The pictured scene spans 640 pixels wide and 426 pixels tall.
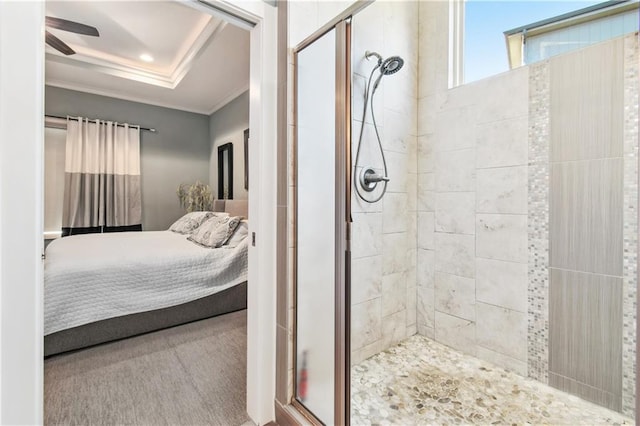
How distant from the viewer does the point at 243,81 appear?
393 centimetres

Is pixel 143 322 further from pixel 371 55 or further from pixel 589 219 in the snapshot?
pixel 589 219

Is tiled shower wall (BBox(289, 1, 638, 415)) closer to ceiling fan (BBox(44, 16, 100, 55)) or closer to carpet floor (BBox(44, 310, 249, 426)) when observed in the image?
carpet floor (BBox(44, 310, 249, 426))

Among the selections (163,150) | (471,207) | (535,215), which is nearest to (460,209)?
(471,207)

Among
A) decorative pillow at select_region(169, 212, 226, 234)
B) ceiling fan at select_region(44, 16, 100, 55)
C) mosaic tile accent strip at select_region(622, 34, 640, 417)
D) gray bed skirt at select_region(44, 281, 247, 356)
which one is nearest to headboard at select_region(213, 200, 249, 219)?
decorative pillow at select_region(169, 212, 226, 234)

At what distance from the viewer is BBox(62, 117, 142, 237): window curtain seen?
13.4ft

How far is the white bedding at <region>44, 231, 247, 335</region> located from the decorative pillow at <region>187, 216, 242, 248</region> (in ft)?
0.26

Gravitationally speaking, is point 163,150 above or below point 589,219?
above

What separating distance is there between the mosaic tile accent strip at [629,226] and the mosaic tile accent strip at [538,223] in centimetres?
31

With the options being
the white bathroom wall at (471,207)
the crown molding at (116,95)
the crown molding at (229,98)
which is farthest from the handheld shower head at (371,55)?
the crown molding at (116,95)

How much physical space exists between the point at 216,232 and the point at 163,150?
110 inches

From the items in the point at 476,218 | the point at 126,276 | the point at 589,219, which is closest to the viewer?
the point at 589,219

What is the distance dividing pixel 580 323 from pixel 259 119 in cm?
195

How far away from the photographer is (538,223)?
1.74m

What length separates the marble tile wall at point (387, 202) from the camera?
6.25 ft
